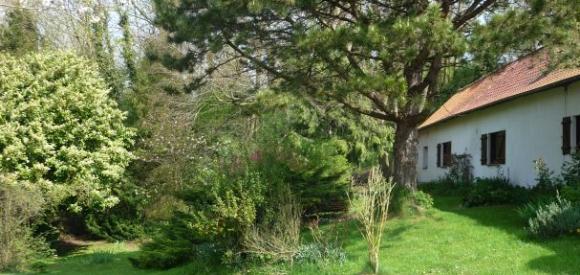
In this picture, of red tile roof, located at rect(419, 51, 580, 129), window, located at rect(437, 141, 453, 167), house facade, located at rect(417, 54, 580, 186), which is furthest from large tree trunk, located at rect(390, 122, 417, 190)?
window, located at rect(437, 141, 453, 167)

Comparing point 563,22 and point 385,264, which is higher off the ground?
point 563,22

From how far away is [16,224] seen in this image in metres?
14.2

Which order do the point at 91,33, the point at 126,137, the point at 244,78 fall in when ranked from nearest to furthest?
the point at 126,137 < the point at 244,78 < the point at 91,33

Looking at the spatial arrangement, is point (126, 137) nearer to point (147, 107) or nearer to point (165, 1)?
point (147, 107)

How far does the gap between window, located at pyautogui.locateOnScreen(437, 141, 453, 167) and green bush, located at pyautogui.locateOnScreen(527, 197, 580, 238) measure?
13.6 m

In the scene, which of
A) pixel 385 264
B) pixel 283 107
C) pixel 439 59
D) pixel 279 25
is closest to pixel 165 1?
pixel 279 25

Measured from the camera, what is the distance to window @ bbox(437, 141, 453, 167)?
82.9ft

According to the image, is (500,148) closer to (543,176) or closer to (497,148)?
(497,148)

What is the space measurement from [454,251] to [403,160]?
4136mm

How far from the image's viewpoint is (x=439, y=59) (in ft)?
41.7

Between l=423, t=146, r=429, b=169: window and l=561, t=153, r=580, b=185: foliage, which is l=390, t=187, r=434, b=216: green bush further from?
l=423, t=146, r=429, b=169: window

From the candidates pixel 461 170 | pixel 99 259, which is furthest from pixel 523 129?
pixel 99 259

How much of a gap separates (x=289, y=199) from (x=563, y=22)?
6.00 meters

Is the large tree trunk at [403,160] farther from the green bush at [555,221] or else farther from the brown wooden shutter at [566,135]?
the brown wooden shutter at [566,135]
